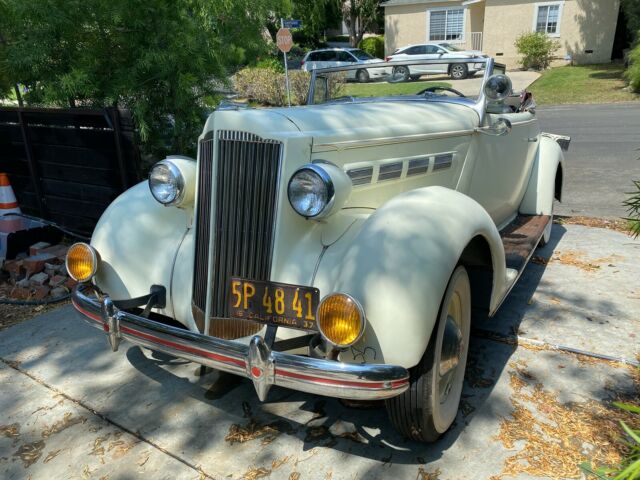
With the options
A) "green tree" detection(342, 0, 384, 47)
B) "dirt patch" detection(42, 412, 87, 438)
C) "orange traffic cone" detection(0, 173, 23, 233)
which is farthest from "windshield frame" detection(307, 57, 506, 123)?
"green tree" detection(342, 0, 384, 47)

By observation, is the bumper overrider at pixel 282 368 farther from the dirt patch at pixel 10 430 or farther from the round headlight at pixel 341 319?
the dirt patch at pixel 10 430

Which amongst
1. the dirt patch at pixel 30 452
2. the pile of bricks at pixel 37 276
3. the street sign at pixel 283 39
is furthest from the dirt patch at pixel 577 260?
the street sign at pixel 283 39

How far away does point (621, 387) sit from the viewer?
109 inches

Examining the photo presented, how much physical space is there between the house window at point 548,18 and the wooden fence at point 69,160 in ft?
79.1

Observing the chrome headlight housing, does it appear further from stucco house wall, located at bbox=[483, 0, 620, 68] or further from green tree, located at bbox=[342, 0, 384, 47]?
green tree, located at bbox=[342, 0, 384, 47]

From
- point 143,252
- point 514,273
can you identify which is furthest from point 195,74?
point 514,273

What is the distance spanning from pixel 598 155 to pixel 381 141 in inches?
307

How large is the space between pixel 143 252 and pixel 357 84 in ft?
8.25

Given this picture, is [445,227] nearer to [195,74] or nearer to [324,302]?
[324,302]

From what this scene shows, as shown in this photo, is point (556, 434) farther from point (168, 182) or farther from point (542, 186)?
point (542, 186)

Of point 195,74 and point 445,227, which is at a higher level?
point 195,74

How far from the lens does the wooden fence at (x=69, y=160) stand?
4.69 metres

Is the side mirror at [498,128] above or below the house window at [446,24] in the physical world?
below

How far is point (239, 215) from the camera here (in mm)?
2395
